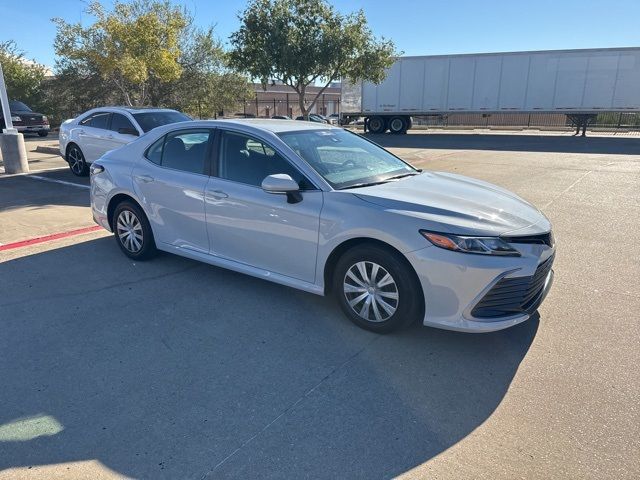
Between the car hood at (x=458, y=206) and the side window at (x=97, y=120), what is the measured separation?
27.4 feet

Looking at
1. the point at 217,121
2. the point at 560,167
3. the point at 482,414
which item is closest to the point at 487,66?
the point at 560,167

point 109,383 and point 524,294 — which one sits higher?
point 524,294

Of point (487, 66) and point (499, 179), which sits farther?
point (487, 66)

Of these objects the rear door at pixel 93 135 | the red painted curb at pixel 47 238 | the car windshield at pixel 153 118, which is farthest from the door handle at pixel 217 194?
the rear door at pixel 93 135

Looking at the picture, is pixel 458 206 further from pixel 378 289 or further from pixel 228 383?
pixel 228 383

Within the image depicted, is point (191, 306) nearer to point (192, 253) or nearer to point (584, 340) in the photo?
point (192, 253)

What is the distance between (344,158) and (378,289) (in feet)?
4.63

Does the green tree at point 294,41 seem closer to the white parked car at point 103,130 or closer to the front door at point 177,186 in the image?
the white parked car at point 103,130

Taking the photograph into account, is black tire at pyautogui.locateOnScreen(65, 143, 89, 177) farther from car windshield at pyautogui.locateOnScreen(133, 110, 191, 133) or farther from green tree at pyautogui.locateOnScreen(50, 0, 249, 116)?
green tree at pyautogui.locateOnScreen(50, 0, 249, 116)

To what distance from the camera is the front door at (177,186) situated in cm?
455

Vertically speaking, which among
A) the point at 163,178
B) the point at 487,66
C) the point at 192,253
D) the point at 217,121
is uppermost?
the point at 487,66

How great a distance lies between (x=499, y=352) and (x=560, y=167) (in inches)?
478

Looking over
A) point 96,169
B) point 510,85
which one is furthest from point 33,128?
point 510,85

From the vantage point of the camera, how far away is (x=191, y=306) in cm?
421
